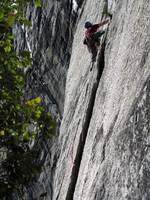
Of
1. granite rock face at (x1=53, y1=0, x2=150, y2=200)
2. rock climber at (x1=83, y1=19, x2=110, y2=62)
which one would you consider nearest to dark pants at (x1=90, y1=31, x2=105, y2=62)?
rock climber at (x1=83, y1=19, x2=110, y2=62)

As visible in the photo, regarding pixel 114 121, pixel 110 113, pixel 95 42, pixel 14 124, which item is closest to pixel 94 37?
pixel 95 42

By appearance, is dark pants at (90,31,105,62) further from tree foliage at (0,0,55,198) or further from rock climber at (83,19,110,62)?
tree foliage at (0,0,55,198)

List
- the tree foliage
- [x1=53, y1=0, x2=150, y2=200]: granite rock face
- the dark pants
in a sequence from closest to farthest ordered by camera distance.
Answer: [x1=53, y1=0, x2=150, y2=200]: granite rock face, the tree foliage, the dark pants

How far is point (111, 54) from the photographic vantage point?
12484 millimetres

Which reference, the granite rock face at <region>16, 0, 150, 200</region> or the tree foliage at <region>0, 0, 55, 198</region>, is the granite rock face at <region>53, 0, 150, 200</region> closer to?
the granite rock face at <region>16, 0, 150, 200</region>

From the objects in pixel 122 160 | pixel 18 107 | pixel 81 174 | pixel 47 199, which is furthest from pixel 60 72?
pixel 122 160

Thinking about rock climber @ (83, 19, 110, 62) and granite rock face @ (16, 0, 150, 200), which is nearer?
granite rock face @ (16, 0, 150, 200)

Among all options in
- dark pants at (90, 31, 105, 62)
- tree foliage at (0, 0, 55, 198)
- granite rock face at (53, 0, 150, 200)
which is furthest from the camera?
dark pants at (90, 31, 105, 62)

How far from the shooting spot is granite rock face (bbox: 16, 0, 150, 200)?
8.34 meters

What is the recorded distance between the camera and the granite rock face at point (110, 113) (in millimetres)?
8344

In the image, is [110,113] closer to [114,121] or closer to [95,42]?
[114,121]

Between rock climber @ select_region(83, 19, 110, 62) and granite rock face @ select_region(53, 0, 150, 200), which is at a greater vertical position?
rock climber @ select_region(83, 19, 110, 62)

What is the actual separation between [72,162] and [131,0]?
15.5ft

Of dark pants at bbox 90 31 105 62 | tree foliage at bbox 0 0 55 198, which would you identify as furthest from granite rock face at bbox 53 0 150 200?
tree foliage at bbox 0 0 55 198
